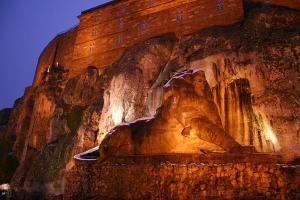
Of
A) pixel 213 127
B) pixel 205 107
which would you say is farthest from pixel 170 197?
pixel 205 107

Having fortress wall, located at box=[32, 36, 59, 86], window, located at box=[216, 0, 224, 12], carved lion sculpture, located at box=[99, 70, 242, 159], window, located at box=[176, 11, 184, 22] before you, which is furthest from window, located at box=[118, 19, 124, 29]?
carved lion sculpture, located at box=[99, 70, 242, 159]

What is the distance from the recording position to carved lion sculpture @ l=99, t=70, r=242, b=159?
745 centimetres

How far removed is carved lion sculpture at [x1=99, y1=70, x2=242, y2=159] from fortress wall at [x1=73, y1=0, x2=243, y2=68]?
351 inches

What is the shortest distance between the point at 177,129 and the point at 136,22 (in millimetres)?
13476

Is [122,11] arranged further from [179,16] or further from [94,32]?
[179,16]

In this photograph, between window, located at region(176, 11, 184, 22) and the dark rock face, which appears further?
the dark rock face

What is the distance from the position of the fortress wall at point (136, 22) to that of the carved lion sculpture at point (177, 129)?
8919 mm

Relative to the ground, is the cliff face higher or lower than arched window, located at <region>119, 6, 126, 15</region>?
lower

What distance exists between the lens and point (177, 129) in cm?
797

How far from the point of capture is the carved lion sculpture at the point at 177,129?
24.5 feet

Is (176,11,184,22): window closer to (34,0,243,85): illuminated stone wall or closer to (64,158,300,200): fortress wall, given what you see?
(34,0,243,85): illuminated stone wall

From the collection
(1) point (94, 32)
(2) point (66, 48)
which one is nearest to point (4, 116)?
(2) point (66, 48)

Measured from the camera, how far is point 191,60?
1371 centimetres

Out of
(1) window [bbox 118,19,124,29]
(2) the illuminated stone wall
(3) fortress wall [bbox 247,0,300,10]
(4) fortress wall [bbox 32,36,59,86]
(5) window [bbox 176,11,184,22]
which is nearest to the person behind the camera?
(3) fortress wall [bbox 247,0,300,10]
